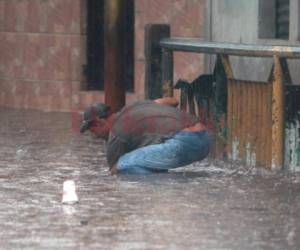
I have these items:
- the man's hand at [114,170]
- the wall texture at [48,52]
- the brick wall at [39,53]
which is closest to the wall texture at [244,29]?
the wall texture at [48,52]

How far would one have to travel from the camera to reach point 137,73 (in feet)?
60.1

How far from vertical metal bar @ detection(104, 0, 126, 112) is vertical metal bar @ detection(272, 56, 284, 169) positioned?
3891 mm

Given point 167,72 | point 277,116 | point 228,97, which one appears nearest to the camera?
point 277,116

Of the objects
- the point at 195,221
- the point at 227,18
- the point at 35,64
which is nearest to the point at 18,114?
the point at 35,64

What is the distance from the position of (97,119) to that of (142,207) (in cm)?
182

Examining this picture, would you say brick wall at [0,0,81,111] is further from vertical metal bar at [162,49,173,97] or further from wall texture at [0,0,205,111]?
vertical metal bar at [162,49,173,97]

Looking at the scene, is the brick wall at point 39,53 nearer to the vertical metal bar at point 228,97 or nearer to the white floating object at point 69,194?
the vertical metal bar at point 228,97

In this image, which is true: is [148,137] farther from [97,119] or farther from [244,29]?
[244,29]

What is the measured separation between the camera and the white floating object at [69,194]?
1088 cm

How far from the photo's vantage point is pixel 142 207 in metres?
10.7

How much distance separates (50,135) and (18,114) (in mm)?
2975

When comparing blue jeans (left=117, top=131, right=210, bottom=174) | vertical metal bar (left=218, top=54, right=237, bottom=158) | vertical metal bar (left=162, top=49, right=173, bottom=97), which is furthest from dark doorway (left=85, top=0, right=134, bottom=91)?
blue jeans (left=117, top=131, right=210, bottom=174)

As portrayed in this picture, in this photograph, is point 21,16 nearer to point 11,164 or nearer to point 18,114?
point 18,114

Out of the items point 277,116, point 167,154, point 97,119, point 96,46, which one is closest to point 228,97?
point 277,116
